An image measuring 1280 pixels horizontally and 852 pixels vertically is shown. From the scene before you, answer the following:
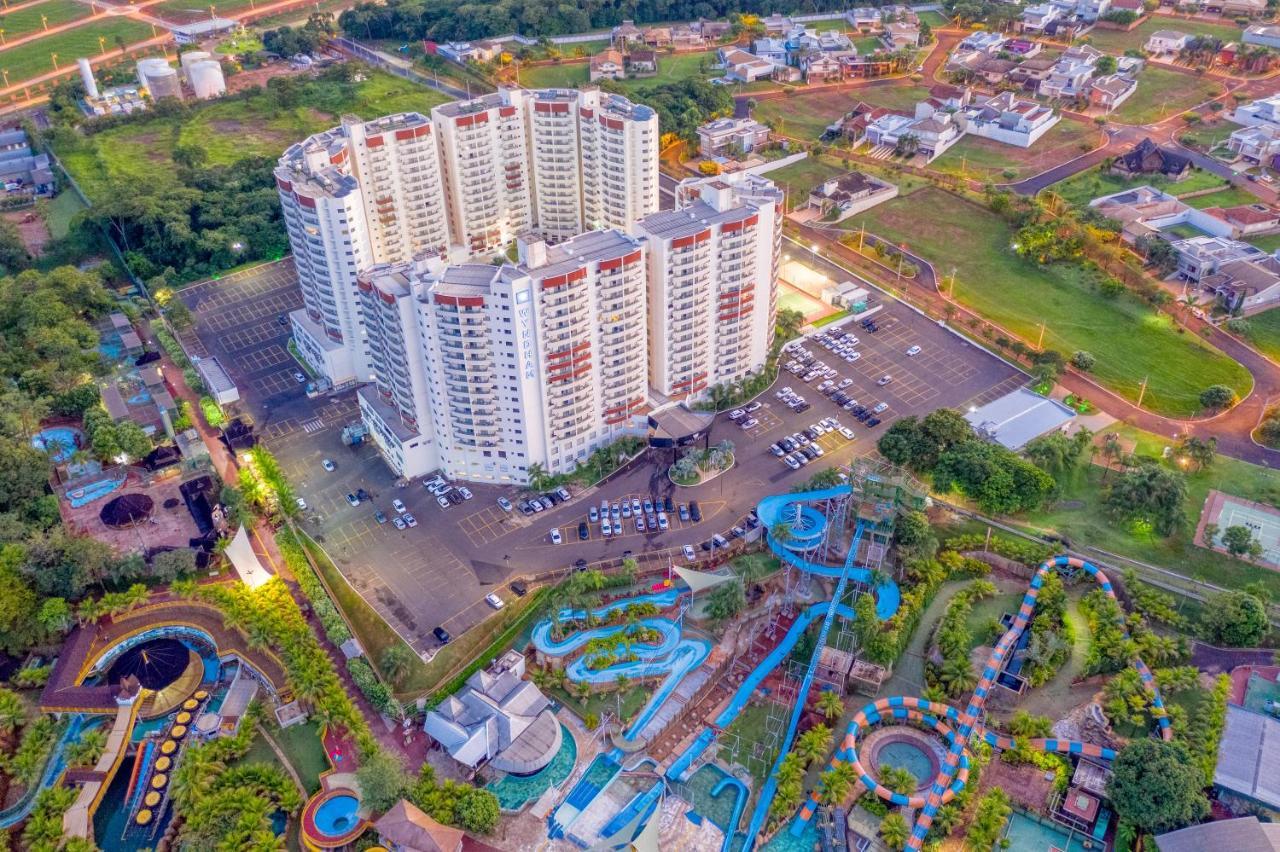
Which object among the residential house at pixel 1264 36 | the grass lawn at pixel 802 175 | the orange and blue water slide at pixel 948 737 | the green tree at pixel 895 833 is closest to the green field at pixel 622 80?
the grass lawn at pixel 802 175

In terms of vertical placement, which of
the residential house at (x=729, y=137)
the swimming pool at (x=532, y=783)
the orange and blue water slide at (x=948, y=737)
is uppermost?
the residential house at (x=729, y=137)

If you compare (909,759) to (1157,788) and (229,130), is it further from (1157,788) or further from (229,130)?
(229,130)

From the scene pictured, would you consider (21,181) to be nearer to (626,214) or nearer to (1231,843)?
(626,214)

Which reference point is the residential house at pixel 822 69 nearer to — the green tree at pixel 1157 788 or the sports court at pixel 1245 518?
the sports court at pixel 1245 518

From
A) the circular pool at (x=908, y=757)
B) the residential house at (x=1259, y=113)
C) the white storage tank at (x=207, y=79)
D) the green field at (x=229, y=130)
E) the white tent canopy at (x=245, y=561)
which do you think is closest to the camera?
the circular pool at (x=908, y=757)

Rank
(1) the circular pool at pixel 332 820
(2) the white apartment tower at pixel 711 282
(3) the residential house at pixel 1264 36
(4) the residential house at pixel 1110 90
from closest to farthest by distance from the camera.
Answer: (1) the circular pool at pixel 332 820
(2) the white apartment tower at pixel 711 282
(4) the residential house at pixel 1110 90
(3) the residential house at pixel 1264 36

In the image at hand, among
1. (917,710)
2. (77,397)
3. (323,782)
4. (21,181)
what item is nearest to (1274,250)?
(917,710)

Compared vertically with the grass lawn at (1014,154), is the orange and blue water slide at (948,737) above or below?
below
